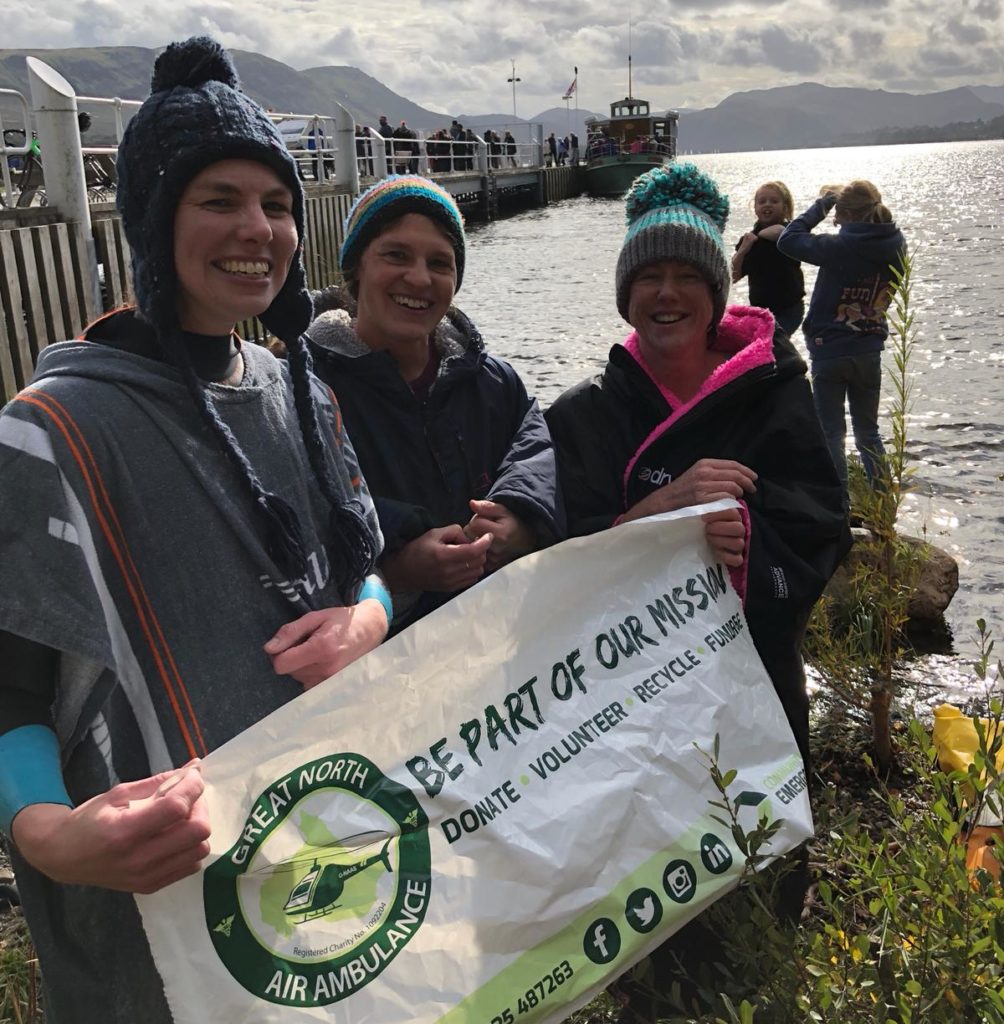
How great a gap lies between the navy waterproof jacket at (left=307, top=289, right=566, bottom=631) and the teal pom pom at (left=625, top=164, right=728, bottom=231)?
643mm

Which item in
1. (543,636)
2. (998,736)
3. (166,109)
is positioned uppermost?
(166,109)

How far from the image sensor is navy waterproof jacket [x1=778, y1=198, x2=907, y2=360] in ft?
22.6

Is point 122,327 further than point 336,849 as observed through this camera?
Yes

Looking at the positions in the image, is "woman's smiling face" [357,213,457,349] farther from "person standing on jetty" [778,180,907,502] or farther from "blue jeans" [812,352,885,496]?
"blue jeans" [812,352,885,496]

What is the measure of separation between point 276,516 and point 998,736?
4.74ft

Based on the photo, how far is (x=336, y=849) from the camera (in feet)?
4.86

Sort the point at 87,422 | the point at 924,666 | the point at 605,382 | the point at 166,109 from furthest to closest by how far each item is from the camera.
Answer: the point at 924,666 → the point at 605,382 → the point at 166,109 → the point at 87,422

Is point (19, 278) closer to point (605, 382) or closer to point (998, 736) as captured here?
point (605, 382)

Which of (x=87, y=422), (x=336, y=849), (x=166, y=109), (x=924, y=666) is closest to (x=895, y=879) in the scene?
(x=336, y=849)

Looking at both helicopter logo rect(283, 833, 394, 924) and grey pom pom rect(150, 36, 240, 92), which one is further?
grey pom pom rect(150, 36, 240, 92)

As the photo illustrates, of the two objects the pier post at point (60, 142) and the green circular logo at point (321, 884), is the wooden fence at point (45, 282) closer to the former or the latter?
→ the pier post at point (60, 142)

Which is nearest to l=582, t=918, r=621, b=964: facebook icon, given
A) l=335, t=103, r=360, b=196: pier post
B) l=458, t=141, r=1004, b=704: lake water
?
l=458, t=141, r=1004, b=704: lake water

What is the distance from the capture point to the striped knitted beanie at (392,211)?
96.7 inches

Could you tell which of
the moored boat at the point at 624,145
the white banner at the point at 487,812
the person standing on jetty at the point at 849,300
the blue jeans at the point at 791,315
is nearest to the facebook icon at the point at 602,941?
the white banner at the point at 487,812
